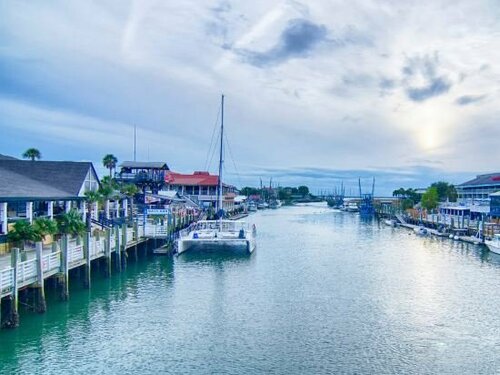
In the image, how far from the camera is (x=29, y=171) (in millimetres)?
45656

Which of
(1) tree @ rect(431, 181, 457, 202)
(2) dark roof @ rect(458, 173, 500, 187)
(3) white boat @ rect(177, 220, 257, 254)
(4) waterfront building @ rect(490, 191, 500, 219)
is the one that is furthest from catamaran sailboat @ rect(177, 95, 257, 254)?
(1) tree @ rect(431, 181, 457, 202)

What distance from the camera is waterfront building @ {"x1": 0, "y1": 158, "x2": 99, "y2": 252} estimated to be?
108ft

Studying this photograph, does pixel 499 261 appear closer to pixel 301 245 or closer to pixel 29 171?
pixel 301 245

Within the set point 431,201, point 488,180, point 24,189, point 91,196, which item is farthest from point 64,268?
point 488,180

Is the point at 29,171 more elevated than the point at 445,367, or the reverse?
the point at 29,171

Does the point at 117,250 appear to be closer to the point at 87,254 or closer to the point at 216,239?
the point at 87,254

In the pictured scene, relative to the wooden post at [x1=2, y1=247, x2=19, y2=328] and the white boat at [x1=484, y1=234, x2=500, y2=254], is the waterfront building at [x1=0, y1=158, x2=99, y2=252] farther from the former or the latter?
the white boat at [x1=484, y1=234, x2=500, y2=254]

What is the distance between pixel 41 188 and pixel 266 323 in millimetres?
23057

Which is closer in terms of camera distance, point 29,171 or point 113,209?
point 29,171

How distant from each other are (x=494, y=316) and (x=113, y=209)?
4347 centimetres

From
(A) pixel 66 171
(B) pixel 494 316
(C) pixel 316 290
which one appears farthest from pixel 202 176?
(B) pixel 494 316

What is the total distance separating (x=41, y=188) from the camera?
3906cm

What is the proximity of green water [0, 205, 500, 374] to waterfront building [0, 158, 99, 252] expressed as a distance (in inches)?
261

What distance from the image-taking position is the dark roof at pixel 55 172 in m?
43.1
